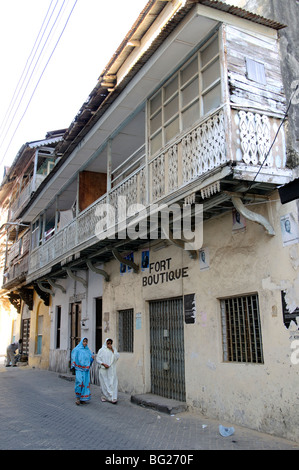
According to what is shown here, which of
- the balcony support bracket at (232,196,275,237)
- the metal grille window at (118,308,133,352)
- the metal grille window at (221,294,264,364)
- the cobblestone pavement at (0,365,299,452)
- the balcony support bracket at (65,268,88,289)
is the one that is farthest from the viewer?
the balcony support bracket at (65,268,88,289)

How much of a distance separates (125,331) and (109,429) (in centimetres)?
444

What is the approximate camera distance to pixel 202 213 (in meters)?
7.71

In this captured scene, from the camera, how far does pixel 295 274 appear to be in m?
6.05

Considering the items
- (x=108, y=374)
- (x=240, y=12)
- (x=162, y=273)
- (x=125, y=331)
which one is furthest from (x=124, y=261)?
(x=240, y=12)

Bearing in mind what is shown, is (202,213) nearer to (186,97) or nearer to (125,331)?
(186,97)

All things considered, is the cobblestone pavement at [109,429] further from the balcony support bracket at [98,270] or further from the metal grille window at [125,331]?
the balcony support bracket at [98,270]

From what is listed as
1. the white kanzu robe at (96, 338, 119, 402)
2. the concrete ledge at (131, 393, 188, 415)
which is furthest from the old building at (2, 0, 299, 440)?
the white kanzu robe at (96, 338, 119, 402)

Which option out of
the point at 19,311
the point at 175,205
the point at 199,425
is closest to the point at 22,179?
the point at 19,311

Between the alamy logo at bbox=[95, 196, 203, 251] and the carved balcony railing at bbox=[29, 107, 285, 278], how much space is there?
118 mm

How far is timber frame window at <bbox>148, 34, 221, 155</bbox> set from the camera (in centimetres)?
691

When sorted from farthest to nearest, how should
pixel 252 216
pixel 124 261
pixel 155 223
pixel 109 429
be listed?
1. pixel 124 261
2. pixel 155 223
3. pixel 109 429
4. pixel 252 216

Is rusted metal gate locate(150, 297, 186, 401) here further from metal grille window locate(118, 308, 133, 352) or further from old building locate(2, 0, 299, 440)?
metal grille window locate(118, 308, 133, 352)

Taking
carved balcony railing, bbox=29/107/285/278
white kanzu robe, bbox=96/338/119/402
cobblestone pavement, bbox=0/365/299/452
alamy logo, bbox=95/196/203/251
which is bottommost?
cobblestone pavement, bbox=0/365/299/452

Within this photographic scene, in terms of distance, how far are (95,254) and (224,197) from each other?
5.94 meters
